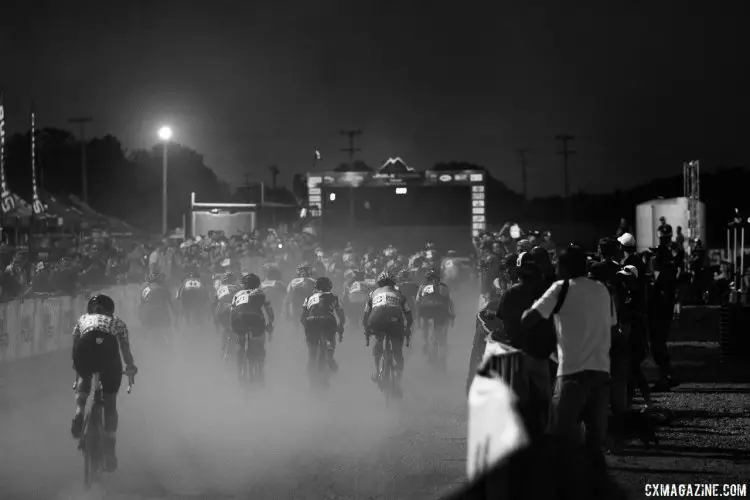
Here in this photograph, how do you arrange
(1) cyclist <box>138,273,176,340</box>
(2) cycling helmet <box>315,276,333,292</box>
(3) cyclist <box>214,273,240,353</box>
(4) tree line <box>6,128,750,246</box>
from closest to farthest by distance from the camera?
(2) cycling helmet <box>315,276,333,292</box>
(3) cyclist <box>214,273,240,353</box>
(1) cyclist <box>138,273,176,340</box>
(4) tree line <box>6,128,750,246</box>

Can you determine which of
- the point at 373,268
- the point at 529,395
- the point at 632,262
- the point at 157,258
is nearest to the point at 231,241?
the point at 157,258

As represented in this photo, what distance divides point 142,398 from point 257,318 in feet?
6.78

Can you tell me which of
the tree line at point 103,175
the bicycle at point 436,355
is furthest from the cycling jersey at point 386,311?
the tree line at point 103,175

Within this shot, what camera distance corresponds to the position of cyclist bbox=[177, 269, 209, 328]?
68.5 feet

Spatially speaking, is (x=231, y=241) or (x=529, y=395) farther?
(x=231, y=241)

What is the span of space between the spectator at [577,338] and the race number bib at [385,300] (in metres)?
7.00

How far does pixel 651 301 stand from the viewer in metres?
14.2

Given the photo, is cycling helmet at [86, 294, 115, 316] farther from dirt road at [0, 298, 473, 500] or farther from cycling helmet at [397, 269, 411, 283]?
cycling helmet at [397, 269, 411, 283]

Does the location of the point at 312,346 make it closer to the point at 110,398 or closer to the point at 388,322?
the point at 388,322

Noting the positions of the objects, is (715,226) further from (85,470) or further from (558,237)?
(85,470)

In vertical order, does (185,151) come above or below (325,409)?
above

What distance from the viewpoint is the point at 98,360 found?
10.1 meters

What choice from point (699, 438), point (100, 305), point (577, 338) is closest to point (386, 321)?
point (699, 438)

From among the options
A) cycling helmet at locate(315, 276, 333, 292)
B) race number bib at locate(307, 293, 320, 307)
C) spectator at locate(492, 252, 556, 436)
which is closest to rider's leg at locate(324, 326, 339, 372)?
race number bib at locate(307, 293, 320, 307)
